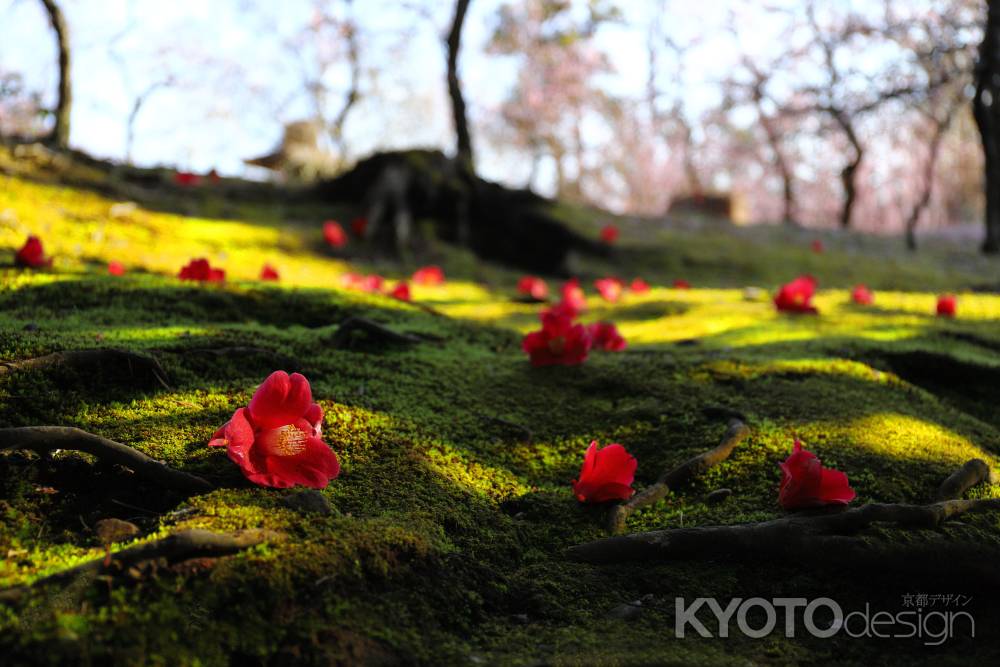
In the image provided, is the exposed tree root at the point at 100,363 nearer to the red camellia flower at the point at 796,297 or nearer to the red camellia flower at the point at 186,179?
the red camellia flower at the point at 796,297

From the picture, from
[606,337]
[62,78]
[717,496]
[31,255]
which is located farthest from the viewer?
[62,78]

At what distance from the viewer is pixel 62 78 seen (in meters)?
9.52

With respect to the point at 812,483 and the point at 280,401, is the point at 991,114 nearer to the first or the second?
the point at 812,483

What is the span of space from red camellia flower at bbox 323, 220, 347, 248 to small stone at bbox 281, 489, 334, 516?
247 inches

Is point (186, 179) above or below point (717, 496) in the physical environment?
above

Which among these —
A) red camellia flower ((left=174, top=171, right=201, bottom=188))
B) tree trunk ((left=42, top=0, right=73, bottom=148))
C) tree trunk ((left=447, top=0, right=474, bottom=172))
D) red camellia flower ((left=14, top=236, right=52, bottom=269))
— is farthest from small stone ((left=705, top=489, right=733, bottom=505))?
tree trunk ((left=447, top=0, right=474, bottom=172))

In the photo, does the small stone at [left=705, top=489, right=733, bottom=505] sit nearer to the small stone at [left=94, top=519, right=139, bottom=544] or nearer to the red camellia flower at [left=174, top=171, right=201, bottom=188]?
the small stone at [left=94, top=519, right=139, bottom=544]

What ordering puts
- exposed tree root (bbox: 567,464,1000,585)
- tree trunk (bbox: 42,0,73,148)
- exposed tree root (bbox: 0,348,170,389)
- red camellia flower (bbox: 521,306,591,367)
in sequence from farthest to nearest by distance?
tree trunk (bbox: 42,0,73,148) < red camellia flower (bbox: 521,306,591,367) < exposed tree root (bbox: 0,348,170,389) < exposed tree root (bbox: 567,464,1000,585)

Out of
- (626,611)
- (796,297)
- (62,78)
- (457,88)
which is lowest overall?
(626,611)

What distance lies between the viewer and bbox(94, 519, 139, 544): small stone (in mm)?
1589

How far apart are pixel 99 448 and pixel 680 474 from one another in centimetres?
170

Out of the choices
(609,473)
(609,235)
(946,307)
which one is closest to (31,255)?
(609,473)

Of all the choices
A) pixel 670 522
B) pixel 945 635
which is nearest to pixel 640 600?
pixel 670 522

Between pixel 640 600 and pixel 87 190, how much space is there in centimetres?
770
